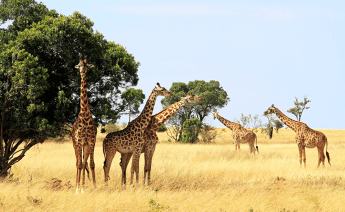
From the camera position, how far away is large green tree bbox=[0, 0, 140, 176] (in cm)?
1238

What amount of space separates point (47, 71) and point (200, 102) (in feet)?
123

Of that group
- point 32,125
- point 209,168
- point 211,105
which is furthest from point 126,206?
point 211,105

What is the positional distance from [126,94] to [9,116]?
15.8ft

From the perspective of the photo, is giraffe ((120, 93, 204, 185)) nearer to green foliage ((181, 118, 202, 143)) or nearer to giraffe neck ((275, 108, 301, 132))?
giraffe neck ((275, 108, 301, 132))

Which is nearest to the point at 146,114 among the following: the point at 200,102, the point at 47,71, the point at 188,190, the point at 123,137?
the point at 123,137

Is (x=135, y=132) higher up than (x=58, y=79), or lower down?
lower down

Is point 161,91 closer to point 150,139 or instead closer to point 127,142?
point 150,139

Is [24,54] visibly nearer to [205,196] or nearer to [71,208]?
[71,208]

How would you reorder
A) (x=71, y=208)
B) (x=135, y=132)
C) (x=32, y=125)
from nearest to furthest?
(x=71, y=208)
(x=135, y=132)
(x=32, y=125)

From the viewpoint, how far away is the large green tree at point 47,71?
12.4 meters

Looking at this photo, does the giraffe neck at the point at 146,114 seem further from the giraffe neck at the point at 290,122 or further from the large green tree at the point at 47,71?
the giraffe neck at the point at 290,122

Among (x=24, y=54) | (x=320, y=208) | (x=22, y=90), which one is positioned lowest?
(x=320, y=208)

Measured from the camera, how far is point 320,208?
33.6 ft

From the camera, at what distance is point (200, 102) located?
49.8 metres
